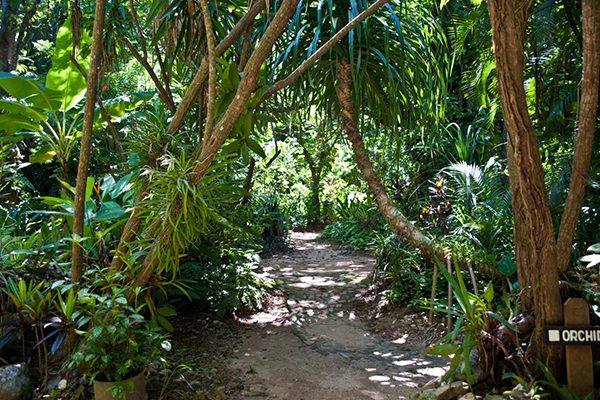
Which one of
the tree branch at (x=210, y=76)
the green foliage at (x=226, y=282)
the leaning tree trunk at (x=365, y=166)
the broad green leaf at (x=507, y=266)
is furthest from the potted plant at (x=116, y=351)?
the broad green leaf at (x=507, y=266)

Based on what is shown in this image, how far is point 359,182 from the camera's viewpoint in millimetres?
9859

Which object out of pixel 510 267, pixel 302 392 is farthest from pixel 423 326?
pixel 302 392

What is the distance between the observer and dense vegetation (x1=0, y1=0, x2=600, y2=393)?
7.68 ft

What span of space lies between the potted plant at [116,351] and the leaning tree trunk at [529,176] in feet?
6.38

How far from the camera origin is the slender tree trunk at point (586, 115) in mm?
2164

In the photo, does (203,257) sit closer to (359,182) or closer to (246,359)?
(246,359)

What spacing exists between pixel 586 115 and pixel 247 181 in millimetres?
3086

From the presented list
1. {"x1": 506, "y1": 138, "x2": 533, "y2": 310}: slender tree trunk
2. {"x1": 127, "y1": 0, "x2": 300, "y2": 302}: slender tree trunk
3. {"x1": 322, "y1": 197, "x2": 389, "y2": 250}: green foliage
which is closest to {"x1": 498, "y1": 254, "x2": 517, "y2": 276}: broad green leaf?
{"x1": 506, "y1": 138, "x2": 533, "y2": 310}: slender tree trunk

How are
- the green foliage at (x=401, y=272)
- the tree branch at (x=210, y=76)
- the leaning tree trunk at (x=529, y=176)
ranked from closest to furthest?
the leaning tree trunk at (x=529, y=176) → the tree branch at (x=210, y=76) → the green foliage at (x=401, y=272)

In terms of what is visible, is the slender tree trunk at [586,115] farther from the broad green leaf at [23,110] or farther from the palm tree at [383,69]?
the broad green leaf at [23,110]

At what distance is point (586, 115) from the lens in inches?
87.7

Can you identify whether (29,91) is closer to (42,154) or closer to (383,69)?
(42,154)

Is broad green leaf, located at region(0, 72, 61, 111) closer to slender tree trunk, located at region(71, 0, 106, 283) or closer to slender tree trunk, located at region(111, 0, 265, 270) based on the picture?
slender tree trunk, located at region(71, 0, 106, 283)

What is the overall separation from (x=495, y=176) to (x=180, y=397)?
3643 millimetres
